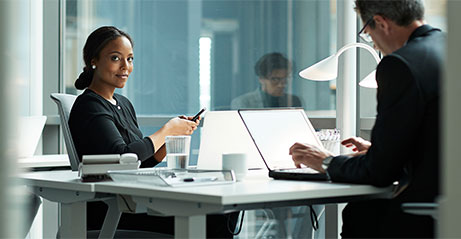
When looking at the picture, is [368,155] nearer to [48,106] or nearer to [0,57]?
[0,57]

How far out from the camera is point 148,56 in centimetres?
489

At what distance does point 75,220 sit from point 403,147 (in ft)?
3.33

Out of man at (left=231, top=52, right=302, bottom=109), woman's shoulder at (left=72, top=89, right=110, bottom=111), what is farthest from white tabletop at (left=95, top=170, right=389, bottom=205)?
man at (left=231, top=52, right=302, bottom=109)

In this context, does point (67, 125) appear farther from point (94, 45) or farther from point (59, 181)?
point (59, 181)

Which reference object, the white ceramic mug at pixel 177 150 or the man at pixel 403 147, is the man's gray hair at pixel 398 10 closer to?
the man at pixel 403 147

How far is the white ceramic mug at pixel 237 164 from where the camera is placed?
204 cm

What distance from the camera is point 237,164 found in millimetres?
2055

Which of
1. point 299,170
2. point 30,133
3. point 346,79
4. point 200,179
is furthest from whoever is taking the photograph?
point 30,133

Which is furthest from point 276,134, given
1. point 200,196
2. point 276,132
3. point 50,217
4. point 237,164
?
point 50,217

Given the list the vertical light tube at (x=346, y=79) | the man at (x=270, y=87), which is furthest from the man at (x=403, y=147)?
the man at (x=270, y=87)

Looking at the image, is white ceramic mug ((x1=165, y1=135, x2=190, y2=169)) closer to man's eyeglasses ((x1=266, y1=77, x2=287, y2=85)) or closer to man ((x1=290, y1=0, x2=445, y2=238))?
man ((x1=290, y1=0, x2=445, y2=238))

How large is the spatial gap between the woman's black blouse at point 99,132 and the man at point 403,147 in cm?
99

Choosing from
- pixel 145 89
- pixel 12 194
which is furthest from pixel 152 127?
pixel 12 194

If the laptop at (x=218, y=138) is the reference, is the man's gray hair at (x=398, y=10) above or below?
above
